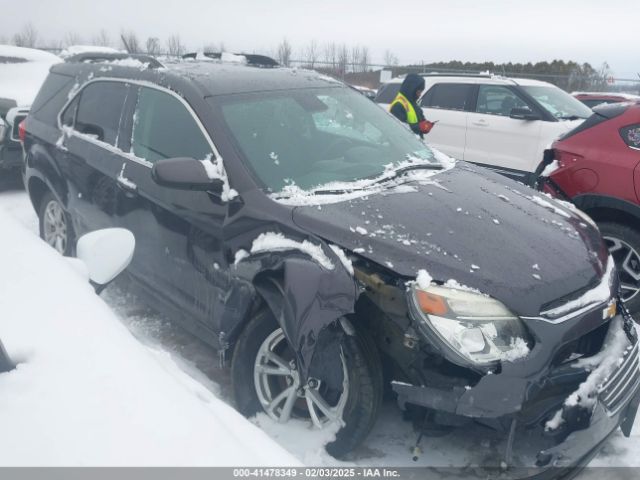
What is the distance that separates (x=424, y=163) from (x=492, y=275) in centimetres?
130

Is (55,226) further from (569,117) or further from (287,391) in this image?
(569,117)

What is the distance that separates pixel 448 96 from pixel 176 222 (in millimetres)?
6247

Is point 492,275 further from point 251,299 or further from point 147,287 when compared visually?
point 147,287

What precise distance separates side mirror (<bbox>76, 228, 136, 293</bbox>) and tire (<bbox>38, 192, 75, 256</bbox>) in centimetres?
247

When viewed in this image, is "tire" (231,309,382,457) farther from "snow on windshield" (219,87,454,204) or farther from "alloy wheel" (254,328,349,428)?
"snow on windshield" (219,87,454,204)

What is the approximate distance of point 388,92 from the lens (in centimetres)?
940

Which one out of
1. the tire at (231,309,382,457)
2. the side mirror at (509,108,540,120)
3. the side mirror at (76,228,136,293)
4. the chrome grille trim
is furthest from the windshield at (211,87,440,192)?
the side mirror at (509,108,540,120)

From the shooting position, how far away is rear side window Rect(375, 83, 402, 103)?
30.5 feet

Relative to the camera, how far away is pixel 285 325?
95.3 inches

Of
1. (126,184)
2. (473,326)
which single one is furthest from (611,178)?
(126,184)

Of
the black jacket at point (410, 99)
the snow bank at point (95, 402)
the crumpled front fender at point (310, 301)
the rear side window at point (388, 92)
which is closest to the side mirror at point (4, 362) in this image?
the snow bank at point (95, 402)

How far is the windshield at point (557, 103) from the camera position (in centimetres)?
765

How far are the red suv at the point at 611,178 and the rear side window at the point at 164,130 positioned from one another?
2813 millimetres

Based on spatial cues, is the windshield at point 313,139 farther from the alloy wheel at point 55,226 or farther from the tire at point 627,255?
the alloy wheel at point 55,226
